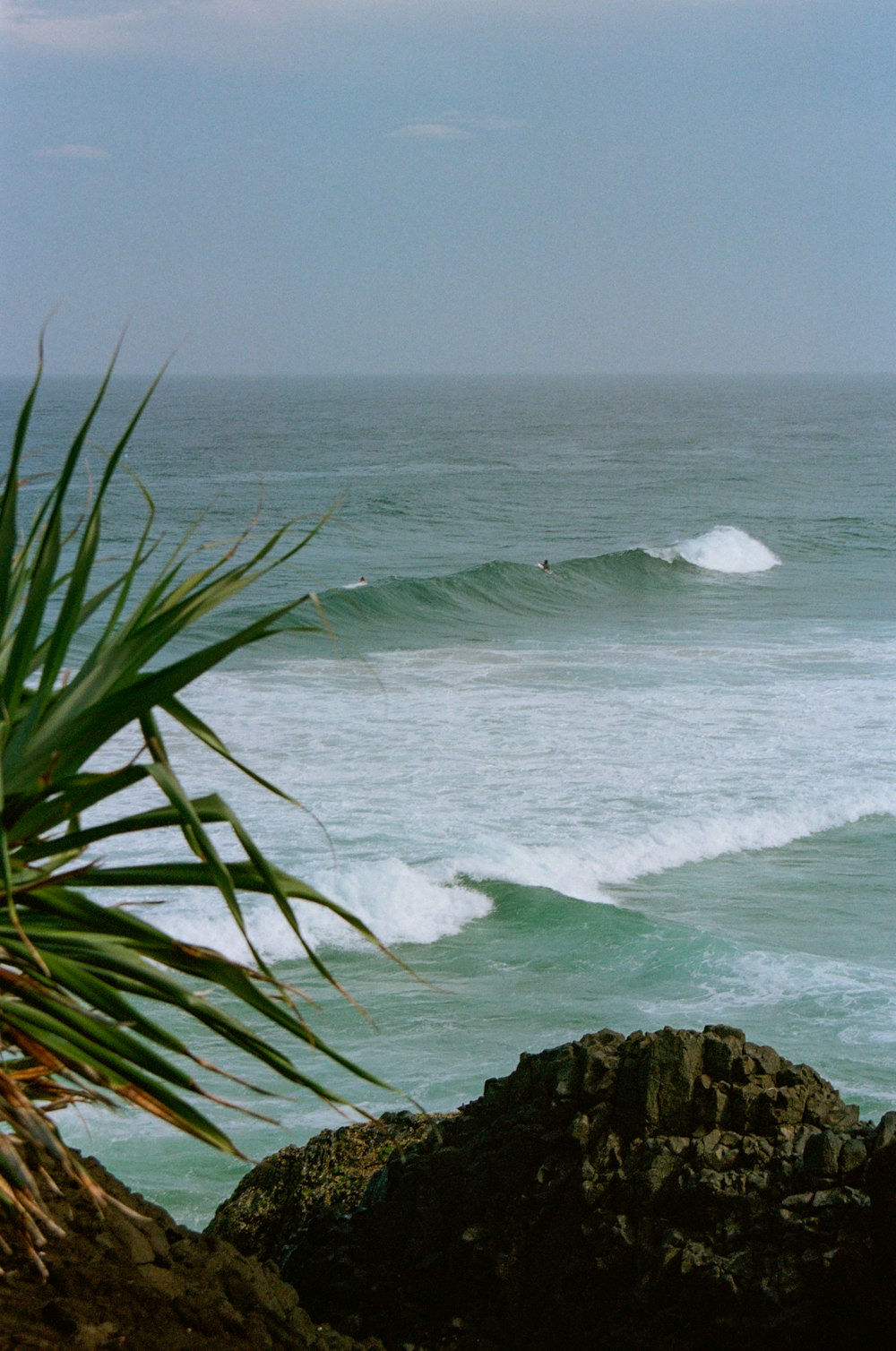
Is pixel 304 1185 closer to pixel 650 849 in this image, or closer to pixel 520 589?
pixel 650 849

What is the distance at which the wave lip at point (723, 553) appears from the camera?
37312 millimetres

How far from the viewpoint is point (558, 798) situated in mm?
15156

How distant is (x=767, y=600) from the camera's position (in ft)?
104

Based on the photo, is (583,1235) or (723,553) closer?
(583,1235)

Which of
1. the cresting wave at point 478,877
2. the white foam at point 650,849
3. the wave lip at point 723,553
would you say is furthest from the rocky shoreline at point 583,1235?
the wave lip at point 723,553

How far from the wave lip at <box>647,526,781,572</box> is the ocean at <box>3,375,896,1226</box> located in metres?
0.15

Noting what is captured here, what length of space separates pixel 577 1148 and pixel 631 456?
72306 mm

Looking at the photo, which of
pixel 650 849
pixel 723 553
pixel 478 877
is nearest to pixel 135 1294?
pixel 478 877

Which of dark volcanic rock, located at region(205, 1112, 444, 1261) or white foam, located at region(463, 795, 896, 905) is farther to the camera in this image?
white foam, located at region(463, 795, 896, 905)

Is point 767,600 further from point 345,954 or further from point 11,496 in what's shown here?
point 11,496

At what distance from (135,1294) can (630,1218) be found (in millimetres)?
1627

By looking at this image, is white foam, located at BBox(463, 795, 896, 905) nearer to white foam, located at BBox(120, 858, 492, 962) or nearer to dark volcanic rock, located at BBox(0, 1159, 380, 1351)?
white foam, located at BBox(120, 858, 492, 962)

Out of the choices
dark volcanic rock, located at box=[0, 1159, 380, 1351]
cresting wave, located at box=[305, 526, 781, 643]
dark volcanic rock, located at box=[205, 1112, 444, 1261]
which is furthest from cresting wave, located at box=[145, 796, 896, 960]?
cresting wave, located at box=[305, 526, 781, 643]

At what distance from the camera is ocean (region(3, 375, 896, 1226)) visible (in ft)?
30.4
